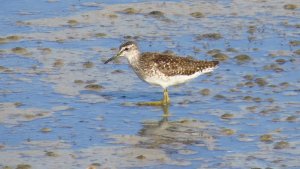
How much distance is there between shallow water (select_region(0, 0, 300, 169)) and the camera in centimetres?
1577

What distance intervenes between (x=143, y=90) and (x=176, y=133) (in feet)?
9.82

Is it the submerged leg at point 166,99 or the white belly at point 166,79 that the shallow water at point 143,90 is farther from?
the white belly at point 166,79

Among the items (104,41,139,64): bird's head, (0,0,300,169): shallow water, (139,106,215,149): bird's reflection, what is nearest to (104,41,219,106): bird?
(104,41,139,64): bird's head

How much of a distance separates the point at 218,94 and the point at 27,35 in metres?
5.86

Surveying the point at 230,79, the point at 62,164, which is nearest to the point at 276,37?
the point at 230,79

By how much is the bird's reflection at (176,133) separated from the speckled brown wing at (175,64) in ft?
4.34

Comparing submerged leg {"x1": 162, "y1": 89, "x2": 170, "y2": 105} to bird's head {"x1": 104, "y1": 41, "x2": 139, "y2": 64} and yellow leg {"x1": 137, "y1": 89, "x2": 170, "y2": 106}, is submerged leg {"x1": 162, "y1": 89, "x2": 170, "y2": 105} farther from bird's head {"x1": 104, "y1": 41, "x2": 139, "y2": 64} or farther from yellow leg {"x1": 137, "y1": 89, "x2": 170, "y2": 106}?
bird's head {"x1": 104, "y1": 41, "x2": 139, "y2": 64}

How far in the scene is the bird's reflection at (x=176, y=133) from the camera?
16.3 meters

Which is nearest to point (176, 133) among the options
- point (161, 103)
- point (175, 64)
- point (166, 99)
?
point (161, 103)

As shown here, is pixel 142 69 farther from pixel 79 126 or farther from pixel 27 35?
pixel 27 35

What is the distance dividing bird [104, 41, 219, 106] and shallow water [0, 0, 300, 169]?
0.35 metres

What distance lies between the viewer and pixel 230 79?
20016mm

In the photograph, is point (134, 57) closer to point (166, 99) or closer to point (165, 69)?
point (165, 69)

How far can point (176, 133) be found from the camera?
16969mm
